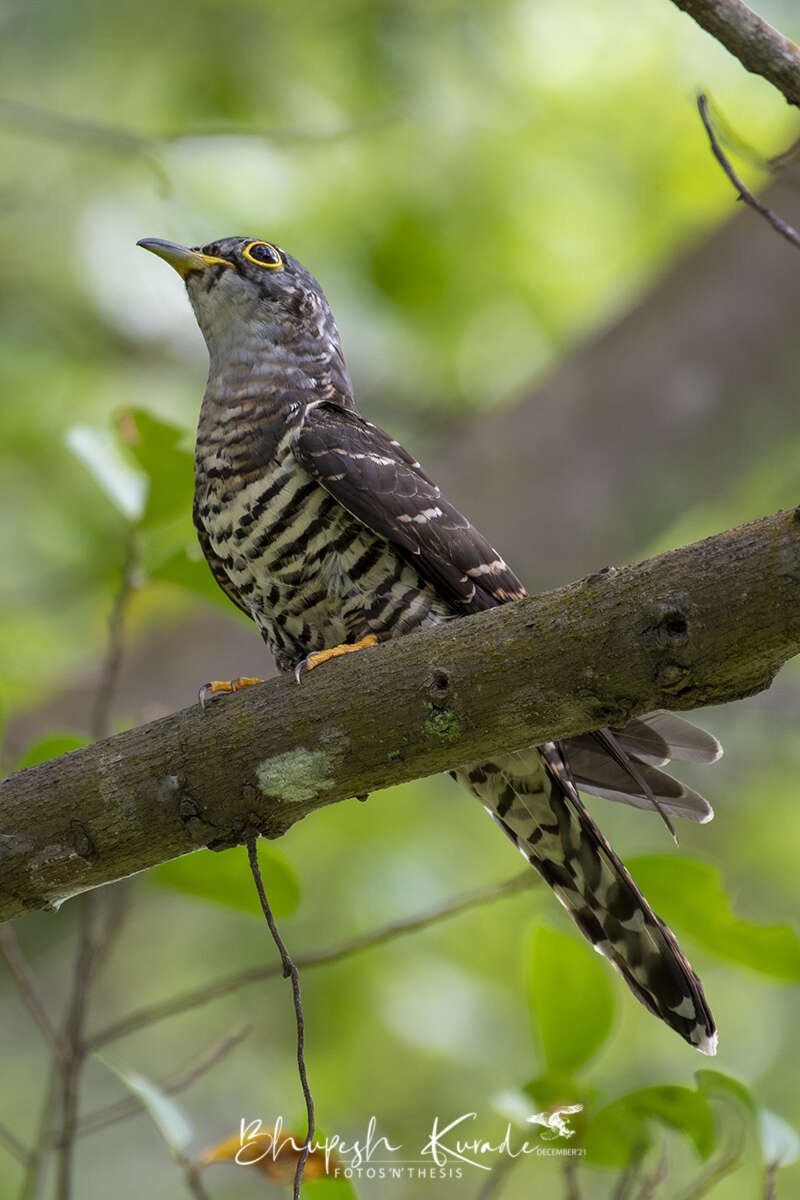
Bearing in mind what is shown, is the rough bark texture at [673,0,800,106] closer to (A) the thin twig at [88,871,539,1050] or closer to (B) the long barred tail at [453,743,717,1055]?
(B) the long barred tail at [453,743,717,1055]

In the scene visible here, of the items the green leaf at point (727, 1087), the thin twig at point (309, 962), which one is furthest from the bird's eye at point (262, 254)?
the green leaf at point (727, 1087)

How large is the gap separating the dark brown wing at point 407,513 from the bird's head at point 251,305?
0.60 meters

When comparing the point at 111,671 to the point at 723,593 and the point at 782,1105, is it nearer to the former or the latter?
the point at 723,593

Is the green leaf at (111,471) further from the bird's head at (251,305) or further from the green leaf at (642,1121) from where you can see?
the green leaf at (642,1121)

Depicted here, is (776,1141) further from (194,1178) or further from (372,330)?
(372,330)

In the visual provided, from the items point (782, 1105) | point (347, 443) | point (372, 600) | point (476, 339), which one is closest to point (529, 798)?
point (372, 600)

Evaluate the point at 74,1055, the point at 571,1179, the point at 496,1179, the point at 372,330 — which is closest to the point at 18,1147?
the point at 74,1055

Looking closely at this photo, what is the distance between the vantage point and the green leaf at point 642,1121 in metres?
2.53

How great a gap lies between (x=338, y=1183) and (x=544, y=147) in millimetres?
5188

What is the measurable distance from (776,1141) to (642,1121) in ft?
0.85

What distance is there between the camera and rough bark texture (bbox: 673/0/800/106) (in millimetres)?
2162

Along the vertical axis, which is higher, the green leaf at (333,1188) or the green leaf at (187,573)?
the green leaf at (187,573)

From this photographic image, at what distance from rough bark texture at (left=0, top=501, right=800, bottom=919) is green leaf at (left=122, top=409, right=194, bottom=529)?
78 cm

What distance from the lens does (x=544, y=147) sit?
6371 millimetres
